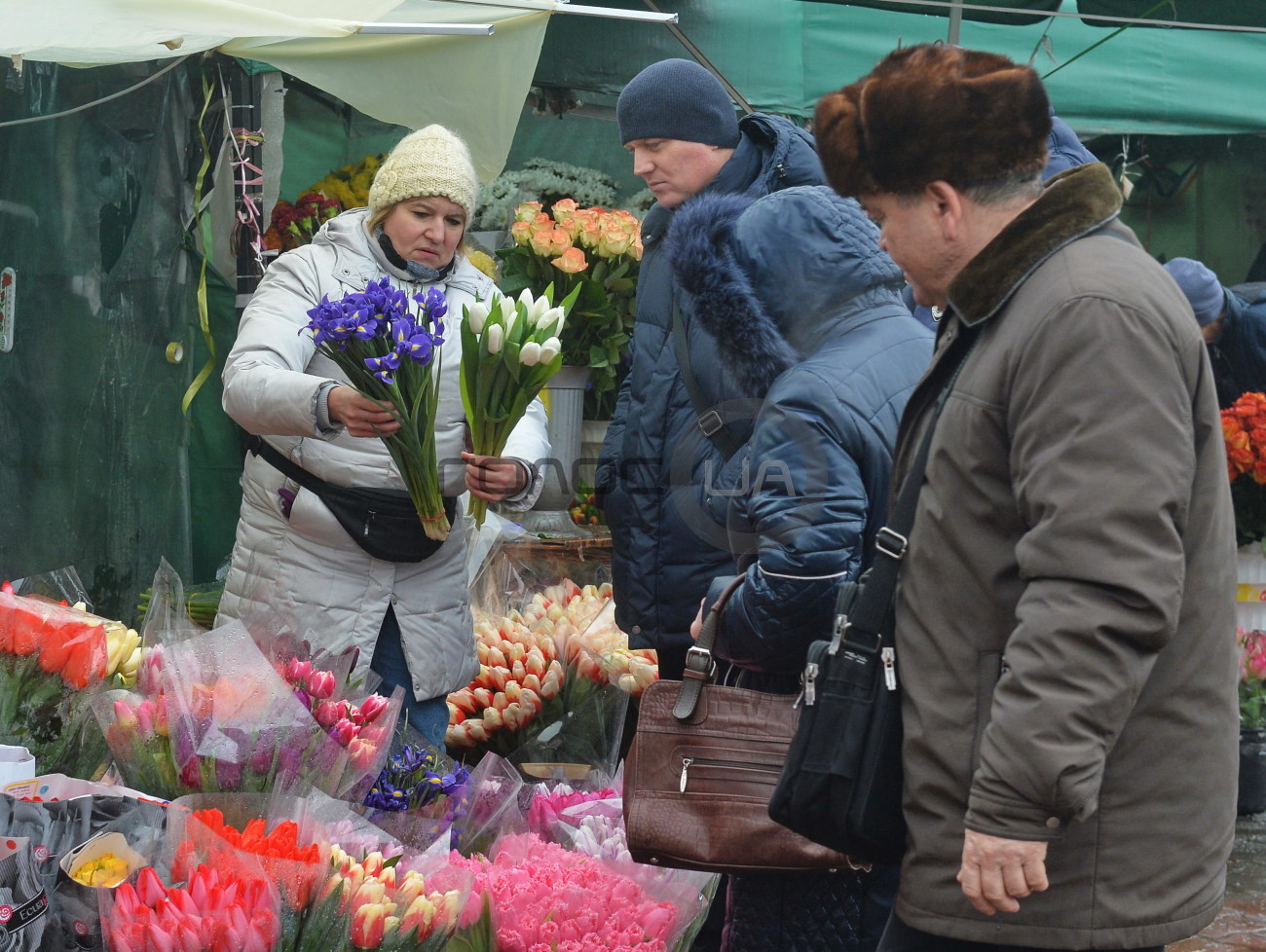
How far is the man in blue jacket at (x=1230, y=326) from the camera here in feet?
15.1

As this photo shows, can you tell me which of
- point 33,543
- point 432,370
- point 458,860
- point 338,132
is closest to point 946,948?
point 458,860

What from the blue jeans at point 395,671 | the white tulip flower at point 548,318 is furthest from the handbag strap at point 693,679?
the blue jeans at point 395,671

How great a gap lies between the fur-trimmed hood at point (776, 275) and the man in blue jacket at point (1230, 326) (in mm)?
2490

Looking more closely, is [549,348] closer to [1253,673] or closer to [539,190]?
[539,190]

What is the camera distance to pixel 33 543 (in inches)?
163

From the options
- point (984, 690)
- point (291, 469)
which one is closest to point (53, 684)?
point (291, 469)

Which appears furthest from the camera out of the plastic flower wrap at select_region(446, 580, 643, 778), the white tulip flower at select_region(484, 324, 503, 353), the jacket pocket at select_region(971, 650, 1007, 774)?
the plastic flower wrap at select_region(446, 580, 643, 778)

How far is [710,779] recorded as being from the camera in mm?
2180

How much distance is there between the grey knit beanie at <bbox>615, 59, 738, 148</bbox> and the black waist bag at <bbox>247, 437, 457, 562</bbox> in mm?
1022

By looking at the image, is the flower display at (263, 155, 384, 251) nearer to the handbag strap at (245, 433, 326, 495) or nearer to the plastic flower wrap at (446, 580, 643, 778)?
the plastic flower wrap at (446, 580, 643, 778)

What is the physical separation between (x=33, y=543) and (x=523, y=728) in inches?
64.1

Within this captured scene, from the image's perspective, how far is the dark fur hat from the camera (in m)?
1.54

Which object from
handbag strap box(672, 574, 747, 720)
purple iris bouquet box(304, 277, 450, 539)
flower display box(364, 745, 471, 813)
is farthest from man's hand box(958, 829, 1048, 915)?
purple iris bouquet box(304, 277, 450, 539)

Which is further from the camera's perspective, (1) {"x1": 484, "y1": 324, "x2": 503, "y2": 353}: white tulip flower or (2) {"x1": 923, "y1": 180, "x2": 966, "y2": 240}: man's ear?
(1) {"x1": 484, "y1": 324, "x2": 503, "y2": 353}: white tulip flower
